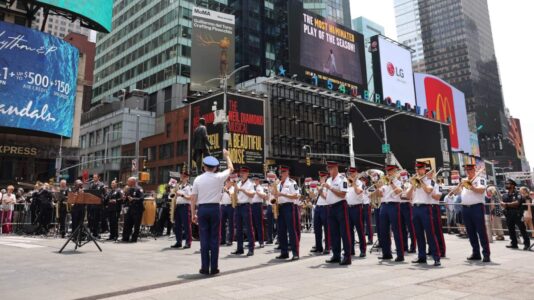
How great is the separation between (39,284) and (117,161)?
6871 centimetres

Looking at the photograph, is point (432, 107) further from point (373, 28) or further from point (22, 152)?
point (373, 28)

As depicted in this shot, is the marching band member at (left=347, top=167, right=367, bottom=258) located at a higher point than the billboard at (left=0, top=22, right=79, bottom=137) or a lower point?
lower

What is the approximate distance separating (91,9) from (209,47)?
15.7 metres

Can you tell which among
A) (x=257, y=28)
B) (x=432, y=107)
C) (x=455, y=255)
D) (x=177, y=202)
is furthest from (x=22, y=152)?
(x=432, y=107)

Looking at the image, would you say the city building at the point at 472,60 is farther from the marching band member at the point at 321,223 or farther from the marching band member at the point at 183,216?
the marching band member at the point at 183,216

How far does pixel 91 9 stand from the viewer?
42.7 metres

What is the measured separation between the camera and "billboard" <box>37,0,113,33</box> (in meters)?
39.9

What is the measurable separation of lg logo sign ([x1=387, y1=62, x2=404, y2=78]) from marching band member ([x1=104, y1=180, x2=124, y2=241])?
2475 inches

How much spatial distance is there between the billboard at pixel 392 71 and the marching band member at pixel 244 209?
61.9 m

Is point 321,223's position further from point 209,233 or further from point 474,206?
point 209,233

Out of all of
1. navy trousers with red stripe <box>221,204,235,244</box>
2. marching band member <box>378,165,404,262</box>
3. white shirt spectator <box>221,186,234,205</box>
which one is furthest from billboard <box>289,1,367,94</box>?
marching band member <box>378,165,404,262</box>

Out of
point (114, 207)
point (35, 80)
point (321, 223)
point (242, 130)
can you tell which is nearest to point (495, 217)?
point (321, 223)

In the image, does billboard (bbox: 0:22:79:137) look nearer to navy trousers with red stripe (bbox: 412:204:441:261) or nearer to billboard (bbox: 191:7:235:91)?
billboard (bbox: 191:7:235:91)

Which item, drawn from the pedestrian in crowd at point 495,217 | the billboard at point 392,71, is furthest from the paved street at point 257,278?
the billboard at point 392,71
